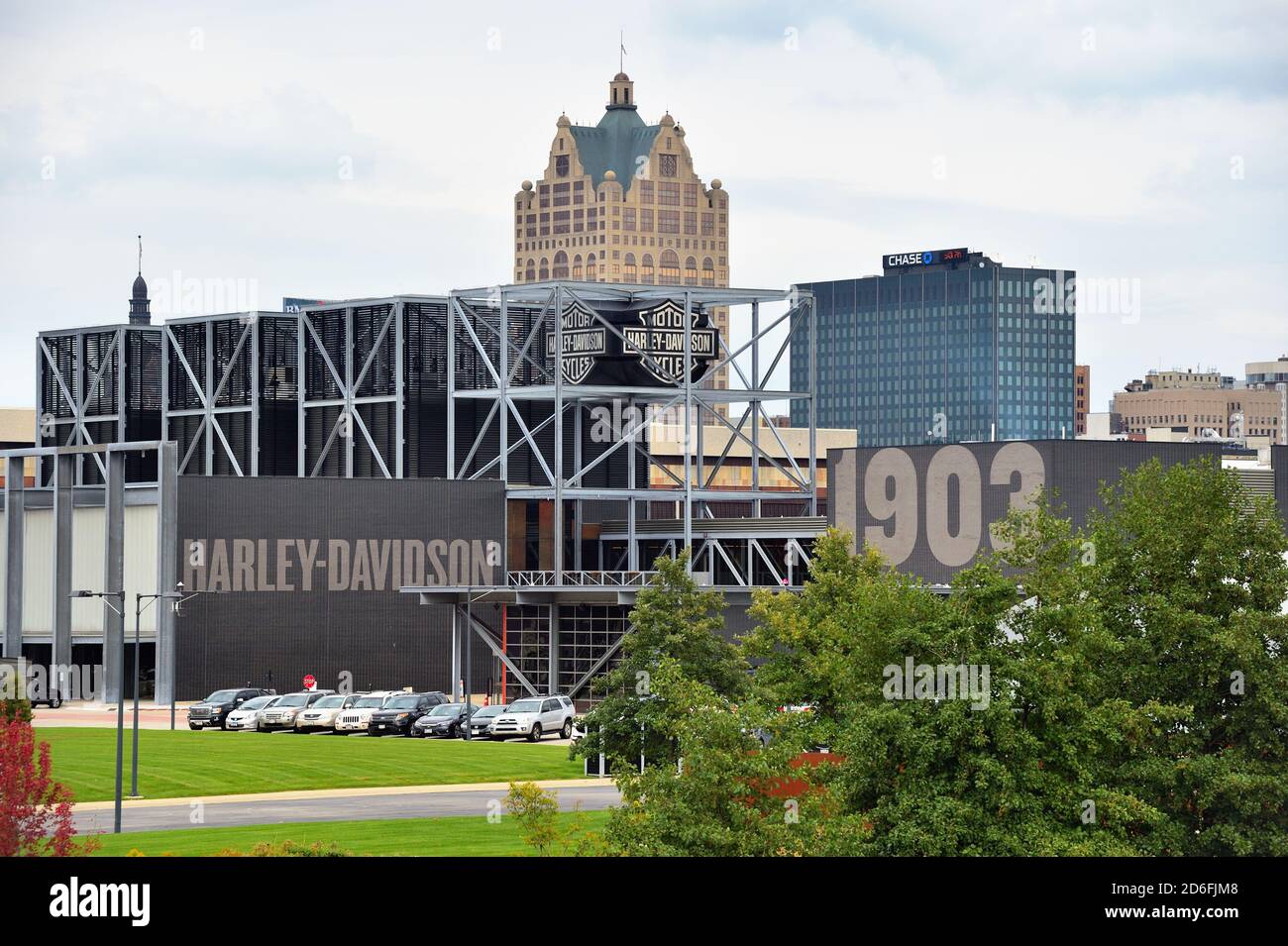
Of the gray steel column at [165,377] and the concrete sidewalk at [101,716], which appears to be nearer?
the concrete sidewalk at [101,716]

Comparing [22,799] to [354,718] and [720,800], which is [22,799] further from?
[354,718]

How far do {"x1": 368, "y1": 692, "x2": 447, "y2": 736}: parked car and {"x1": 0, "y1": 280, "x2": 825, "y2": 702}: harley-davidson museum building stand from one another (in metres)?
5.19

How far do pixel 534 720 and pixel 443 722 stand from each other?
3868 mm

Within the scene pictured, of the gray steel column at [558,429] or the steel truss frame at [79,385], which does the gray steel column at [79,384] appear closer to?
the steel truss frame at [79,385]

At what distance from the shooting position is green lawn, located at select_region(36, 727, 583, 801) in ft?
176

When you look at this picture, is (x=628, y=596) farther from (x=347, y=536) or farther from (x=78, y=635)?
(x=78, y=635)

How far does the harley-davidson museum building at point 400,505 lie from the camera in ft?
295

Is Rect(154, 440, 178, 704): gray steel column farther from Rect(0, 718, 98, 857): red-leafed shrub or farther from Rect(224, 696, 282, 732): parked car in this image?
Rect(0, 718, 98, 857): red-leafed shrub

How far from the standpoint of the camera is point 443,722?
70812mm

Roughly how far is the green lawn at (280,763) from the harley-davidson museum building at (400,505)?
45.5ft

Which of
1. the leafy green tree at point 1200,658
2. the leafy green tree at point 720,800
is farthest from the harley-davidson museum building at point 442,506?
the leafy green tree at point 720,800

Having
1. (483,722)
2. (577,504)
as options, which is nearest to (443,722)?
(483,722)

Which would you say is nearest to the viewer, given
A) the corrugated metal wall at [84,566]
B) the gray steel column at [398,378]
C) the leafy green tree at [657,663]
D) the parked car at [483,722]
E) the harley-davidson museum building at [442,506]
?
the leafy green tree at [657,663]
